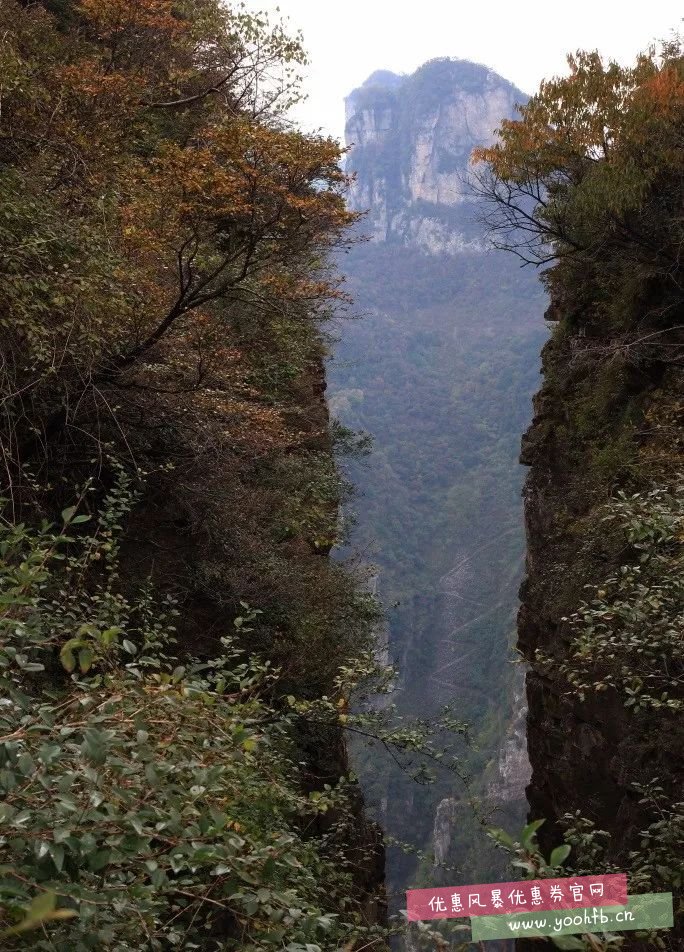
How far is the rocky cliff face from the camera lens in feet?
454

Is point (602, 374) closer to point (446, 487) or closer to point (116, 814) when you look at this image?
point (116, 814)

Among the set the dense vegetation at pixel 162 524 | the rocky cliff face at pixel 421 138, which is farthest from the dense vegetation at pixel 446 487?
the dense vegetation at pixel 162 524

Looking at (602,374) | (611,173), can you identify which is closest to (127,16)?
(611,173)

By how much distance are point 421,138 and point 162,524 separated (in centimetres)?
15816

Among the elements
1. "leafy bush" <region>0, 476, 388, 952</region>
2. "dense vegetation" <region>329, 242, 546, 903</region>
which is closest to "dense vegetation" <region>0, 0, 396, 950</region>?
"leafy bush" <region>0, 476, 388, 952</region>

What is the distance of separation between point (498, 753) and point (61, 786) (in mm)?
48915

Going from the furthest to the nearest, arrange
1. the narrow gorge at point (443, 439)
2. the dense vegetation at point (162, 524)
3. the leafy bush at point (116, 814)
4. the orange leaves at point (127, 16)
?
the narrow gorge at point (443, 439) → the orange leaves at point (127, 16) → the dense vegetation at point (162, 524) → the leafy bush at point (116, 814)

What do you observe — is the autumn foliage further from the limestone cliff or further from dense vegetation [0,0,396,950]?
dense vegetation [0,0,396,950]

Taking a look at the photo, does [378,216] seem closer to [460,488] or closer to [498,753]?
[460,488]

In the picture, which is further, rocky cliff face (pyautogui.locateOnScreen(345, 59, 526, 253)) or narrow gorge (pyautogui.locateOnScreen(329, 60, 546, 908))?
rocky cliff face (pyautogui.locateOnScreen(345, 59, 526, 253))

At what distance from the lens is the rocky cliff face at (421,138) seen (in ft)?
454

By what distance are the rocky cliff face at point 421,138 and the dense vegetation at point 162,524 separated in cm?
13005

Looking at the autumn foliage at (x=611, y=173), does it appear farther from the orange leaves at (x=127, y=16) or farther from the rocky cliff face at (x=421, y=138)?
the rocky cliff face at (x=421, y=138)

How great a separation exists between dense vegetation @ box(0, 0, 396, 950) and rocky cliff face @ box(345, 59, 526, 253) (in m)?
130
